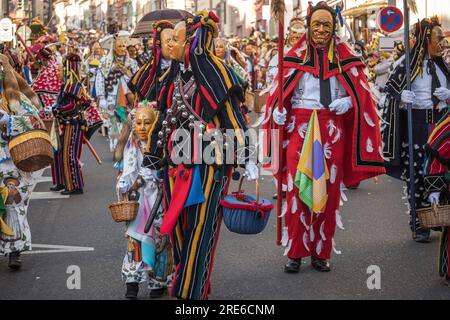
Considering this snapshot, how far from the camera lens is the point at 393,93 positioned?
8.53m

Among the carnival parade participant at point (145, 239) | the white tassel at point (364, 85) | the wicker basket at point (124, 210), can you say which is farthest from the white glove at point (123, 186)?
the white tassel at point (364, 85)

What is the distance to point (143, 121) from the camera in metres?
6.54

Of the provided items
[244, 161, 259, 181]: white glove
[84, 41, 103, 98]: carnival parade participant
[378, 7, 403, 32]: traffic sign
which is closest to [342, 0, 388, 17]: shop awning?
[378, 7, 403, 32]: traffic sign

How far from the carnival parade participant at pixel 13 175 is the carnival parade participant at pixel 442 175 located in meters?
2.95

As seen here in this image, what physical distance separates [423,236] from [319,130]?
6.09ft

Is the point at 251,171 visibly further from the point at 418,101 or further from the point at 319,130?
the point at 418,101

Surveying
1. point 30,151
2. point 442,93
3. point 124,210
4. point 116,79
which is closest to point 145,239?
point 124,210

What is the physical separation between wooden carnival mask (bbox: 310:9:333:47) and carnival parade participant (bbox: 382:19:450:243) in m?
1.30

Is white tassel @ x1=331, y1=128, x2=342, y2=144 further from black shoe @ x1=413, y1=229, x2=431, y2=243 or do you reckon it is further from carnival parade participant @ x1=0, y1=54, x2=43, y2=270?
carnival parade participant @ x1=0, y1=54, x2=43, y2=270

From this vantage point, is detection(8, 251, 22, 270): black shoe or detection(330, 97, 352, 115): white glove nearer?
detection(330, 97, 352, 115): white glove

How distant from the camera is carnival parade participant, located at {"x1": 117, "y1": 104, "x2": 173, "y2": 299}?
649 centimetres
